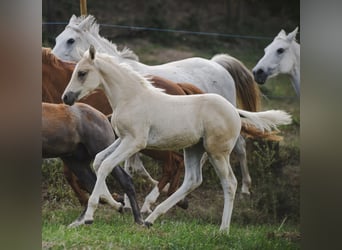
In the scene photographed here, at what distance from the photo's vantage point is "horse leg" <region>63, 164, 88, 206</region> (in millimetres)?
4508

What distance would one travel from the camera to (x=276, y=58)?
16.5 ft

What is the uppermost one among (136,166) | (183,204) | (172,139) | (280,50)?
(280,50)

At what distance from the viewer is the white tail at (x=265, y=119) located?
15.8 ft

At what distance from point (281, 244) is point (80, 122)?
1.60 m

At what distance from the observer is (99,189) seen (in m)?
4.45

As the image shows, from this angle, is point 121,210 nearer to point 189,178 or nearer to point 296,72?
point 189,178

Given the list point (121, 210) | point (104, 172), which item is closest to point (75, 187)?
point (104, 172)

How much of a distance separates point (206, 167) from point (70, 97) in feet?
3.30

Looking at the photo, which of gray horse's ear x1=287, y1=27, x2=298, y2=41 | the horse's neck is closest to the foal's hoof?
the horse's neck

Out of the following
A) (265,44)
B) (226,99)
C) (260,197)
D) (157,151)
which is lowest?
(260,197)

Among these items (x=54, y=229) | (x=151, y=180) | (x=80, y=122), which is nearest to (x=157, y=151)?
(x=151, y=180)

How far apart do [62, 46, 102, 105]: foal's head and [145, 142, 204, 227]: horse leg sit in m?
0.75
